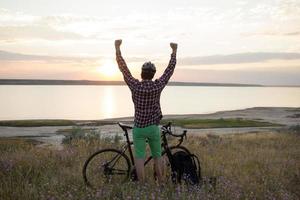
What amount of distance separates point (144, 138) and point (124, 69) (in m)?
1.31

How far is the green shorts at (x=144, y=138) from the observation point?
820cm

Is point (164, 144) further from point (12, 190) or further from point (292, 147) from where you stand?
point (292, 147)

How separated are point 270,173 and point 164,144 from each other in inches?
155

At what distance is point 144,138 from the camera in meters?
8.30

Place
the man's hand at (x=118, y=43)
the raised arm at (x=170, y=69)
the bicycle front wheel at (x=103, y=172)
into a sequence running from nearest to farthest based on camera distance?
1. the raised arm at (x=170, y=69)
2. the man's hand at (x=118, y=43)
3. the bicycle front wheel at (x=103, y=172)

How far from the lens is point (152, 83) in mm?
8117

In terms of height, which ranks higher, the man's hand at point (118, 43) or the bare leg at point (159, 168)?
the man's hand at point (118, 43)

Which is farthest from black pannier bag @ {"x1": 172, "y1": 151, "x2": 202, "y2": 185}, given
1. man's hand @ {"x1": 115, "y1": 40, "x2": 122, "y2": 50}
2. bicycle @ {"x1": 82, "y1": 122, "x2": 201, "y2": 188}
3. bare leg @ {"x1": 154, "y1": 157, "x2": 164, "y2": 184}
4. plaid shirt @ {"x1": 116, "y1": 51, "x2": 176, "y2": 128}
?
man's hand @ {"x1": 115, "y1": 40, "x2": 122, "y2": 50}

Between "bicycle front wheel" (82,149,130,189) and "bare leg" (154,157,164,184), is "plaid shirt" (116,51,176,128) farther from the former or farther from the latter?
"bicycle front wheel" (82,149,130,189)

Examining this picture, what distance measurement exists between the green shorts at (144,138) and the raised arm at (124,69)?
2.72 ft

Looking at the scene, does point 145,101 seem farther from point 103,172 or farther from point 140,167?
point 103,172

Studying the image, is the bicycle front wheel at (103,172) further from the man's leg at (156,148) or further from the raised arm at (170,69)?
the raised arm at (170,69)

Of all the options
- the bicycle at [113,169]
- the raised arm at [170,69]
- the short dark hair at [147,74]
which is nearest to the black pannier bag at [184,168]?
the bicycle at [113,169]

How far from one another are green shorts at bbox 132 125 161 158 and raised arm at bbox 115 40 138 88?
0.83 metres
